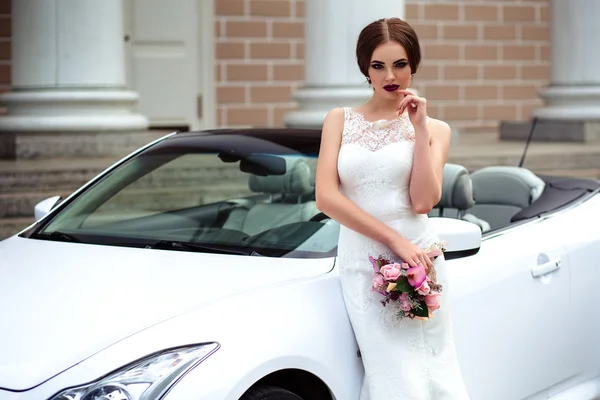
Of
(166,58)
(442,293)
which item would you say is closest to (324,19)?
(166,58)

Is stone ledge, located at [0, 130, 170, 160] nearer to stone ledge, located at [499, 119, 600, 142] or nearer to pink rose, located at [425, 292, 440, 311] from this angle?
stone ledge, located at [499, 119, 600, 142]

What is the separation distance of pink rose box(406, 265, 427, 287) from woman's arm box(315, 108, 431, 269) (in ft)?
0.09

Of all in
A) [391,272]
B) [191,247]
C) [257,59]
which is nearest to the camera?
[391,272]

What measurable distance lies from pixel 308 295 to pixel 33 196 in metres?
3.99

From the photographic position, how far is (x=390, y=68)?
2.83 metres

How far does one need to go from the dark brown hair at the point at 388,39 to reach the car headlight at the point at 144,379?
91cm

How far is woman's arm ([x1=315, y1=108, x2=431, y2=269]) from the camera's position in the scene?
9.29 ft

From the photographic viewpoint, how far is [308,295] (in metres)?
2.96

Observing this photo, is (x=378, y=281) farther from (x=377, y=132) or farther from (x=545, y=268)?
(x=545, y=268)

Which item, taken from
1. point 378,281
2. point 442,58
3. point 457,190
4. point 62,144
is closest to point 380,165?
point 378,281

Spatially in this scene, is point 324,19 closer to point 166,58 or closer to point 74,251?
point 166,58

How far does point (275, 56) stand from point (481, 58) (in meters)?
2.61

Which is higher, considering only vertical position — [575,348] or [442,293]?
[442,293]

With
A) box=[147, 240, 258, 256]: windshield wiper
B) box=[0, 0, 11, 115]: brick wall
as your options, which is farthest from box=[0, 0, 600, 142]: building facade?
box=[147, 240, 258, 256]: windshield wiper
